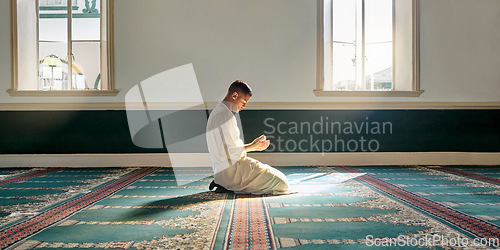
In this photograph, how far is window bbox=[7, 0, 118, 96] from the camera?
223 inches

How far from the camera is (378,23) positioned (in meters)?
5.91

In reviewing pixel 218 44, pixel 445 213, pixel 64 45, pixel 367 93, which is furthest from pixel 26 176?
pixel 367 93

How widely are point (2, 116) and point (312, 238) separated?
16.8ft

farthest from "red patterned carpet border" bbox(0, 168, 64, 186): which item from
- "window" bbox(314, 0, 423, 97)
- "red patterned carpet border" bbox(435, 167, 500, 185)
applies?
"red patterned carpet border" bbox(435, 167, 500, 185)

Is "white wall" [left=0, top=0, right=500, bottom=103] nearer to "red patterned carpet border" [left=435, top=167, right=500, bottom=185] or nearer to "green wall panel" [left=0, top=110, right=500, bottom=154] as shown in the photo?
"green wall panel" [left=0, top=110, right=500, bottom=154]

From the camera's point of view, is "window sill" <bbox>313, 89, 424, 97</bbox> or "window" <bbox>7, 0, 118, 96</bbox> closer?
"window sill" <bbox>313, 89, 424, 97</bbox>

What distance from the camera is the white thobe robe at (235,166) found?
333cm

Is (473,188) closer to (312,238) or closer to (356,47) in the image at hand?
(312,238)

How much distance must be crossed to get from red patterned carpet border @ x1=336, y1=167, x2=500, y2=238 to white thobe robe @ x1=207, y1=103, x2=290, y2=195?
93 centimetres

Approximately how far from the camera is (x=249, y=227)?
7.40ft

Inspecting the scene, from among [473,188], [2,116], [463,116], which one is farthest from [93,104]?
[463,116]

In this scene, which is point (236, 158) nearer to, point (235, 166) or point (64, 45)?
point (235, 166)

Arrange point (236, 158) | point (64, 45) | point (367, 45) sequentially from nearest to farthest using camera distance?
1. point (236, 158)
2. point (64, 45)
3. point (367, 45)

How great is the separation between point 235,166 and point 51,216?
1.42m
